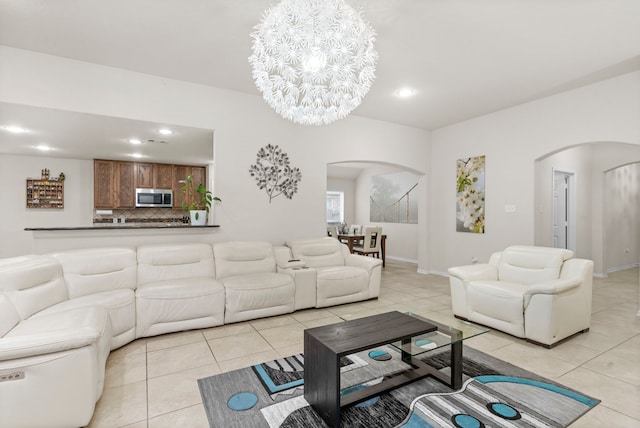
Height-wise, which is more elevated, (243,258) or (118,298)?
(243,258)

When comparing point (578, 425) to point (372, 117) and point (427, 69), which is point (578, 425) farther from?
point (372, 117)

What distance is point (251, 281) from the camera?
3.62 metres

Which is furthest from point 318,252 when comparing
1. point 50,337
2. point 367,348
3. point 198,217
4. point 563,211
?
point 563,211

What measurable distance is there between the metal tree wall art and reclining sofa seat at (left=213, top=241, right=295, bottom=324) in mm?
864

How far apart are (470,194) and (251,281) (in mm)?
4174

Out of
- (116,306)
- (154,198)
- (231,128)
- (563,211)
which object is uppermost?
(231,128)

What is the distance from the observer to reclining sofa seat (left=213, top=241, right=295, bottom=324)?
11.3 ft

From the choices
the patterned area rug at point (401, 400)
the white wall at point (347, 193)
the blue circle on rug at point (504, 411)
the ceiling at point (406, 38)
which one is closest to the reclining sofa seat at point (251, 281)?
the patterned area rug at point (401, 400)

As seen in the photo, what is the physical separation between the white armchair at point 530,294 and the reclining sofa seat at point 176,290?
9.07 feet

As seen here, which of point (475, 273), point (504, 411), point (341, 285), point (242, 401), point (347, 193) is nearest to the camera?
point (504, 411)

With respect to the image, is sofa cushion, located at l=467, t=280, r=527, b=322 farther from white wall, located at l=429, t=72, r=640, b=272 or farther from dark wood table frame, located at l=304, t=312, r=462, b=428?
white wall, located at l=429, t=72, r=640, b=272

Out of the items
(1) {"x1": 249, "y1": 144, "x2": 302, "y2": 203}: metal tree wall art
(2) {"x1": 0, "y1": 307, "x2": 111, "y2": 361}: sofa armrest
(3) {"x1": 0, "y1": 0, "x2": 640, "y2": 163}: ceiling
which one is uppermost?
(3) {"x1": 0, "y1": 0, "x2": 640, "y2": 163}: ceiling

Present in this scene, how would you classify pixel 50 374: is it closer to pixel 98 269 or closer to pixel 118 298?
pixel 118 298

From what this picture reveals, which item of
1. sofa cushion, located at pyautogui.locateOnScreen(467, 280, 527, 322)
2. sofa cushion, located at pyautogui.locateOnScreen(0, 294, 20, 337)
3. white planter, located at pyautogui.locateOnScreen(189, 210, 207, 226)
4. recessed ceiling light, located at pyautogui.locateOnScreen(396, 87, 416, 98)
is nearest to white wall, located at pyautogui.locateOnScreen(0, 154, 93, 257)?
white planter, located at pyautogui.locateOnScreen(189, 210, 207, 226)
